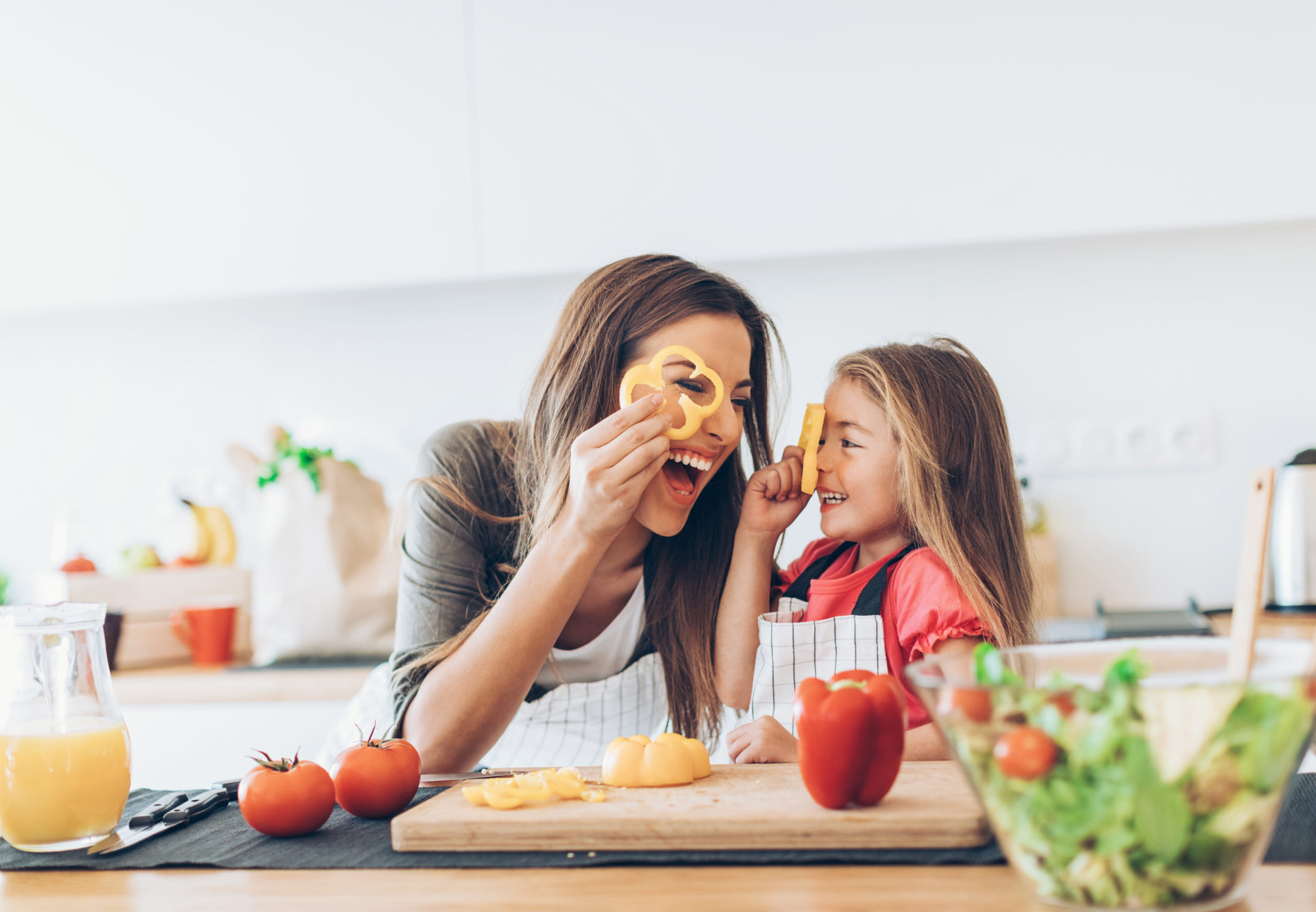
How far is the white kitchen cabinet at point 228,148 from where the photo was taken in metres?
2.15

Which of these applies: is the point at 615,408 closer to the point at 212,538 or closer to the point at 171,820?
the point at 171,820

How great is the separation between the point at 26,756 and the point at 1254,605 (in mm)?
816

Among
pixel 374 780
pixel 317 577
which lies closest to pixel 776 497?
pixel 374 780

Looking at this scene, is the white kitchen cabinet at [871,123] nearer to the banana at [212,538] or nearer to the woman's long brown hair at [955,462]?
the woman's long brown hair at [955,462]

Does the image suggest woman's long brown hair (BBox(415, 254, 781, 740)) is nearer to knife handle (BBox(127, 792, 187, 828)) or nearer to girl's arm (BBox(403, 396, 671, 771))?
girl's arm (BBox(403, 396, 671, 771))

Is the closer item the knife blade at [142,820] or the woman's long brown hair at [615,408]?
the knife blade at [142,820]

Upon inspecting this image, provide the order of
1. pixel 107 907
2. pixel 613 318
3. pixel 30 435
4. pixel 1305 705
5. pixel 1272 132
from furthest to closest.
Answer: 1. pixel 30 435
2. pixel 1272 132
3. pixel 613 318
4. pixel 107 907
5. pixel 1305 705

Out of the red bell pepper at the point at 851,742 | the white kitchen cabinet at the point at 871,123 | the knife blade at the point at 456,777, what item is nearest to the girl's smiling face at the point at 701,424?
the knife blade at the point at 456,777

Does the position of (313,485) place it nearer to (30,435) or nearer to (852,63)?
(30,435)

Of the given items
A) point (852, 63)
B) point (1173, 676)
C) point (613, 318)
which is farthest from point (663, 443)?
point (852, 63)

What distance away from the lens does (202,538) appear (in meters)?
2.46

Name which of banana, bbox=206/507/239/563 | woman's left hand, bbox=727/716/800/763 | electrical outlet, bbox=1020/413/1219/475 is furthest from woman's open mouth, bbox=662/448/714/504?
banana, bbox=206/507/239/563

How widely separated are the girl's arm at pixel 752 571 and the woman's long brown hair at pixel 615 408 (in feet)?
0.09

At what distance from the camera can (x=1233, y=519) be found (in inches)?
86.0
